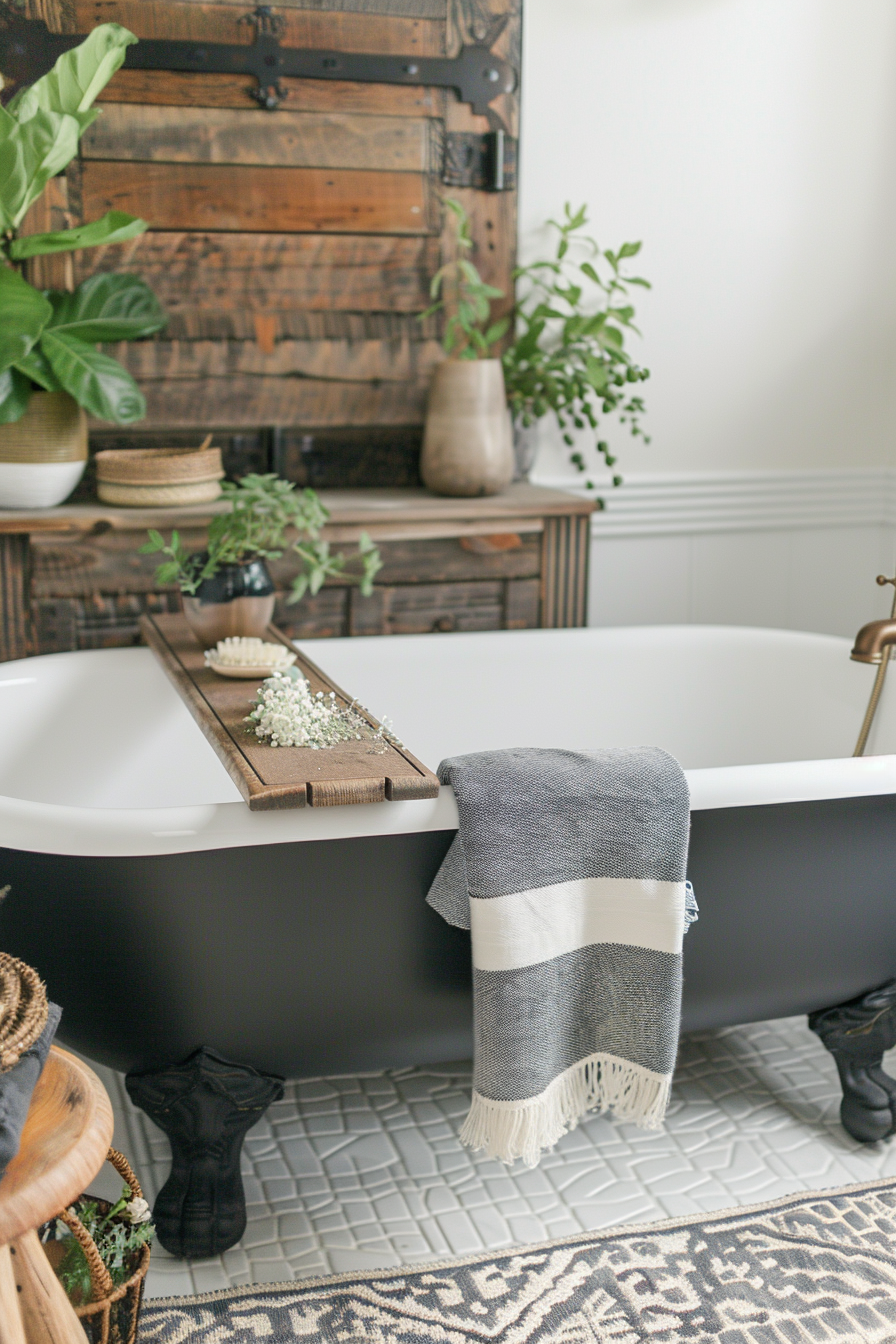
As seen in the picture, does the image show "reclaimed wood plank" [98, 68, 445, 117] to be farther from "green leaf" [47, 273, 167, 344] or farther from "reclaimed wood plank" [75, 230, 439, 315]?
"green leaf" [47, 273, 167, 344]

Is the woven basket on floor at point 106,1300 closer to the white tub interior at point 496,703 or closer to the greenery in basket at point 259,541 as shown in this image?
the white tub interior at point 496,703

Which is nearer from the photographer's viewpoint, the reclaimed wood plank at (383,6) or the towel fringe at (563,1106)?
the towel fringe at (563,1106)

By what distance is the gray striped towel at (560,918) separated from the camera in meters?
1.52

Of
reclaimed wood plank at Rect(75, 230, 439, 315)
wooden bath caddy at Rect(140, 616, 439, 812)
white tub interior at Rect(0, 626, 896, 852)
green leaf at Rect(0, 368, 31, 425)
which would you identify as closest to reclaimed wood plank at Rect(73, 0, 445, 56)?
reclaimed wood plank at Rect(75, 230, 439, 315)

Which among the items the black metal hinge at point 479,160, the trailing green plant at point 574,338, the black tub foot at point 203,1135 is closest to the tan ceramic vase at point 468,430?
the trailing green plant at point 574,338

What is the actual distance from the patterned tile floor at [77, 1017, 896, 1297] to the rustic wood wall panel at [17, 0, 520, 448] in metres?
1.41

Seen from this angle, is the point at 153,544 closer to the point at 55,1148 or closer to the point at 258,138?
the point at 258,138

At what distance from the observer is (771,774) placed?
5.45 ft

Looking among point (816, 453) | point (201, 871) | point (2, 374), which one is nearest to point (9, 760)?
point (2, 374)

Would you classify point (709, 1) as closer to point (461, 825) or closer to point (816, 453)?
point (816, 453)

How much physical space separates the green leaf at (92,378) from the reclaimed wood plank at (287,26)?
0.64 meters

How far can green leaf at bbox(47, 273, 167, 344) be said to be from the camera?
7.72 feet

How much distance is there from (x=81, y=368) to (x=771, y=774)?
141 cm

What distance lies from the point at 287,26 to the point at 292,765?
1676mm
